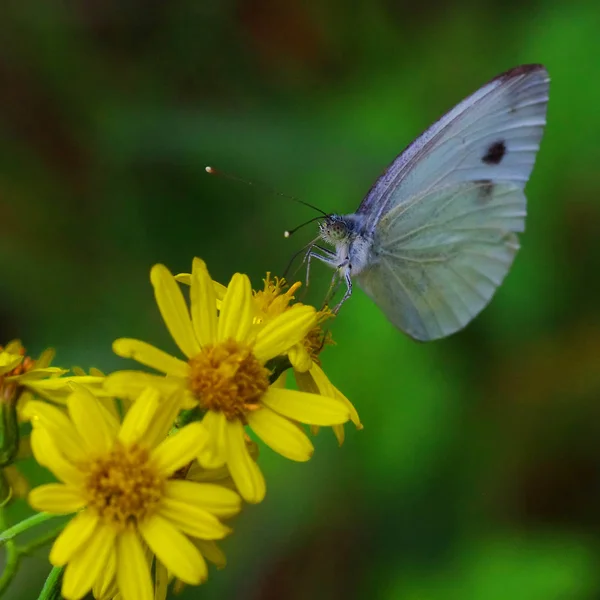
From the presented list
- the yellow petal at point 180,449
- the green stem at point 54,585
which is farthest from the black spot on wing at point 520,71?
the green stem at point 54,585

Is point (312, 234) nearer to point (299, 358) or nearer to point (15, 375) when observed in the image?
point (299, 358)

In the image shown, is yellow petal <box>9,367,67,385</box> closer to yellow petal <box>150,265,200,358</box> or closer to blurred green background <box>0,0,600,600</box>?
yellow petal <box>150,265,200,358</box>

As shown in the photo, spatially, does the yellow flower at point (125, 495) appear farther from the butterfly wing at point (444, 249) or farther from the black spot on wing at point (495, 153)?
the black spot on wing at point (495, 153)

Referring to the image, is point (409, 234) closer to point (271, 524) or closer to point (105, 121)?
point (271, 524)

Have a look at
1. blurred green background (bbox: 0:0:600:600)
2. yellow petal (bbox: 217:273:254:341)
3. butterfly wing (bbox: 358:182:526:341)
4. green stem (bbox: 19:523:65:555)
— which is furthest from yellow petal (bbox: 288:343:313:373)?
blurred green background (bbox: 0:0:600:600)

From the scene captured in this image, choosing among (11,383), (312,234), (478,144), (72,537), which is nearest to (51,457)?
(72,537)

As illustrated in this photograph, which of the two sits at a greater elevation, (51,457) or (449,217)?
(449,217)

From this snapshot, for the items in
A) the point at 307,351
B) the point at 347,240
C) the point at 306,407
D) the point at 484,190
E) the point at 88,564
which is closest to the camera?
the point at 88,564
